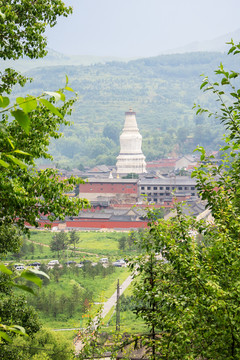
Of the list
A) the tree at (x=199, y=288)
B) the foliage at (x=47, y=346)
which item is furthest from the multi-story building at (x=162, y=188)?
the tree at (x=199, y=288)

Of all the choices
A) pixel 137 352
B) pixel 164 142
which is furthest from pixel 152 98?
pixel 137 352

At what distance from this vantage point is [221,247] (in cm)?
476

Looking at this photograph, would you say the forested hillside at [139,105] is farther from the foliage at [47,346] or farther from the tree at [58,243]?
the foliage at [47,346]

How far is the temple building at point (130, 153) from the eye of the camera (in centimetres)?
6481

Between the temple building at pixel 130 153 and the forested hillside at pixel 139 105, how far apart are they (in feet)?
43.7

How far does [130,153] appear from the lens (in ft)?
216

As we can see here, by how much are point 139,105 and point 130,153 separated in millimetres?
78625

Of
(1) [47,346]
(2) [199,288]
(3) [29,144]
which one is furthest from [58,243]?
(2) [199,288]

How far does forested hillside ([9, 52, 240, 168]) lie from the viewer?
96.1 meters

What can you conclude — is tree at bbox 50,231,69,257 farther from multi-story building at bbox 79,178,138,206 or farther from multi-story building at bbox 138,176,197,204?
multi-story building at bbox 138,176,197,204

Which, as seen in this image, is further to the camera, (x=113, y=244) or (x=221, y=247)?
(x=113, y=244)

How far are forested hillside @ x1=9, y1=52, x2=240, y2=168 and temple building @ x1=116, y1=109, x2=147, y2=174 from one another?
43.7 ft

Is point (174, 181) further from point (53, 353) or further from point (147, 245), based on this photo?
point (147, 245)

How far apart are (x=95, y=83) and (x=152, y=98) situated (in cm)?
1876
